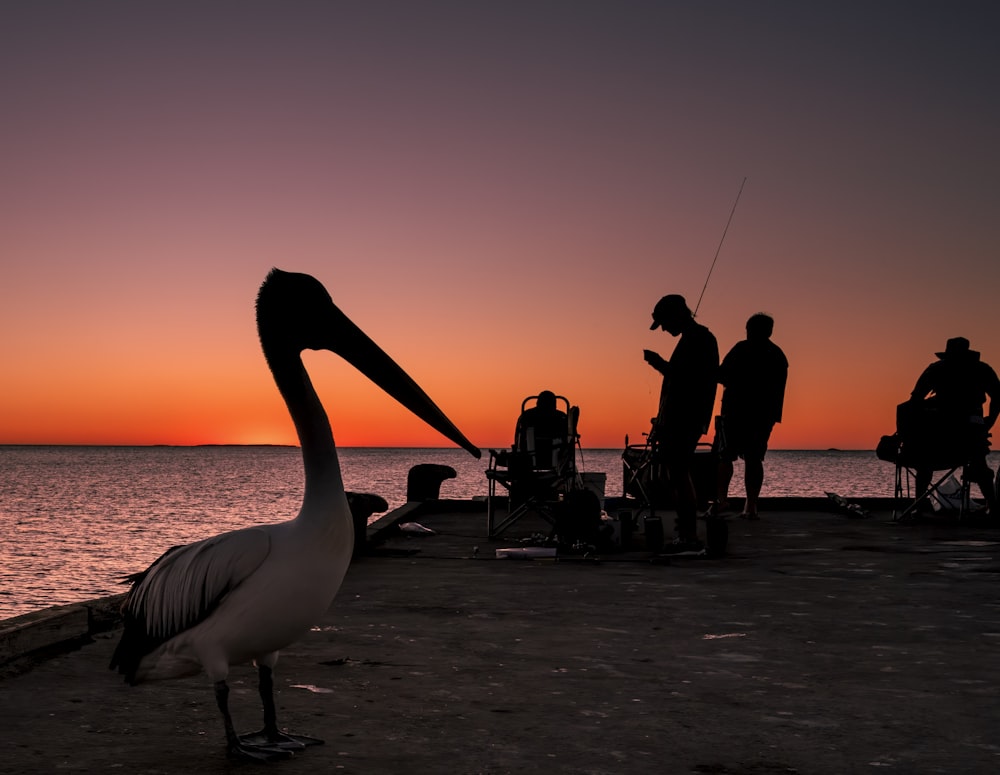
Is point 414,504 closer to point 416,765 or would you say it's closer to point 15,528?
point 416,765

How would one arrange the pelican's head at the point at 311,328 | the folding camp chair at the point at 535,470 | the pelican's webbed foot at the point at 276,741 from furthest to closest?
the folding camp chair at the point at 535,470, the pelican's head at the point at 311,328, the pelican's webbed foot at the point at 276,741

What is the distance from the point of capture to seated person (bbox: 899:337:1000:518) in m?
13.0

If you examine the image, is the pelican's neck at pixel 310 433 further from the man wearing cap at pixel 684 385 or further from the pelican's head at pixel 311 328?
the man wearing cap at pixel 684 385

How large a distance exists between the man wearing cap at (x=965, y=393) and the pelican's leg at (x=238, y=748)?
1104 centimetres

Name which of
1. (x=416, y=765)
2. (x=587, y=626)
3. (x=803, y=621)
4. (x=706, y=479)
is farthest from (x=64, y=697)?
(x=706, y=479)

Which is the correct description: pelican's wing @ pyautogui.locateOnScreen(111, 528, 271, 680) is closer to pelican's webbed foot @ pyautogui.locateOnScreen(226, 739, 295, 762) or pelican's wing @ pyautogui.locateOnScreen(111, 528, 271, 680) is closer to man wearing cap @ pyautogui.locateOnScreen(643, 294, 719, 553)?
pelican's webbed foot @ pyautogui.locateOnScreen(226, 739, 295, 762)

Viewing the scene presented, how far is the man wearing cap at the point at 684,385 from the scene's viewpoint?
9719mm

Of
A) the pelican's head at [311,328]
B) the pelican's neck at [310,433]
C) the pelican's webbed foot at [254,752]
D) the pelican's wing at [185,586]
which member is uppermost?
the pelican's head at [311,328]

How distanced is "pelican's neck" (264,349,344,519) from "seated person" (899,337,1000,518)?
1071cm

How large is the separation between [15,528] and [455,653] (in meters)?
34.2

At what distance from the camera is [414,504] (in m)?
16.7

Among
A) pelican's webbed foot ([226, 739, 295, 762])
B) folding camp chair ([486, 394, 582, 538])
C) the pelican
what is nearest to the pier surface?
pelican's webbed foot ([226, 739, 295, 762])

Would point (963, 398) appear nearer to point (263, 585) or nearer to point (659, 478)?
point (659, 478)

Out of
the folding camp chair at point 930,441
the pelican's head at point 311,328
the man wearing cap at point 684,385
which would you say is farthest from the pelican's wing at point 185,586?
the folding camp chair at point 930,441
